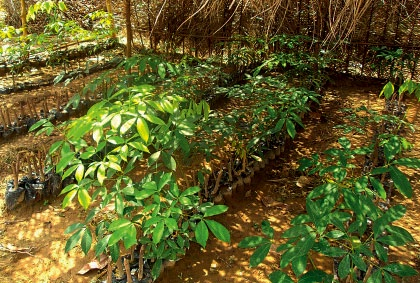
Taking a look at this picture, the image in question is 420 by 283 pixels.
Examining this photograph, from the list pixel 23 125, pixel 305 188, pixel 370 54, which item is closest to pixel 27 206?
pixel 23 125

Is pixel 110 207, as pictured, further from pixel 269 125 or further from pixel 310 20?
pixel 310 20

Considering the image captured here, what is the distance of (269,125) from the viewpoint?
337cm

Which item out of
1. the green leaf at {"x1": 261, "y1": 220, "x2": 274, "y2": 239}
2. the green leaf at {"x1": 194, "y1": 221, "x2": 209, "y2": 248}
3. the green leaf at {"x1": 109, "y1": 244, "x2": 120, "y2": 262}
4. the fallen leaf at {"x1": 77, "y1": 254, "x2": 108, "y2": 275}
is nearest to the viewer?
the green leaf at {"x1": 194, "y1": 221, "x2": 209, "y2": 248}

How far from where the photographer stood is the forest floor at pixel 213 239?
2395 mm

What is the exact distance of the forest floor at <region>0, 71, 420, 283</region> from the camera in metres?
2.39

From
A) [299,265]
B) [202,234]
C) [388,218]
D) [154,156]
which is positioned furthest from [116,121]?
[388,218]

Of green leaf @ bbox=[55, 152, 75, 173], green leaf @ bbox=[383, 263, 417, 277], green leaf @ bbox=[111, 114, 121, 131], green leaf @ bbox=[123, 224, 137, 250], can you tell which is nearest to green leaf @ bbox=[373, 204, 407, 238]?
green leaf @ bbox=[383, 263, 417, 277]

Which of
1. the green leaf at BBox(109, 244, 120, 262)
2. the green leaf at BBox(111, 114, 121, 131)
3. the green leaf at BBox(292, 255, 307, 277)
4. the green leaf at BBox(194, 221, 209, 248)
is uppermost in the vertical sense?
the green leaf at BBox(111, 114, 121, 131)

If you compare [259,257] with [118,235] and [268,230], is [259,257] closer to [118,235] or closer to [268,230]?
[268,230]

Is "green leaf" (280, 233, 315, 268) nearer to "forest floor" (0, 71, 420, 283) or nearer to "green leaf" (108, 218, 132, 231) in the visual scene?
"green leaf" (108, 218, 132, 231)

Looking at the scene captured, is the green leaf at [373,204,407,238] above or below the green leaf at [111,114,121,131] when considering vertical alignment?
below

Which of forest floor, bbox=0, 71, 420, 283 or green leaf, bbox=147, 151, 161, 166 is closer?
green leaf, bbox=147, 151, 161, 166

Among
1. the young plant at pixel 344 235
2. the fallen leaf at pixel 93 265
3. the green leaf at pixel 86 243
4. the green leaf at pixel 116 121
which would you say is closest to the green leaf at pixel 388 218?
the young plant at pixel 344 235

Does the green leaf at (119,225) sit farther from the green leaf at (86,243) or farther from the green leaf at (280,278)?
the green leaf at (280,278)
